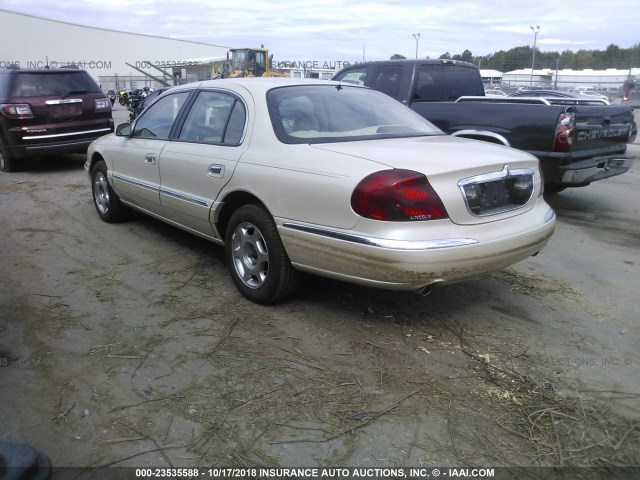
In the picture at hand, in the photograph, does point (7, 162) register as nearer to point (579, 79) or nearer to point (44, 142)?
point (44, 142)

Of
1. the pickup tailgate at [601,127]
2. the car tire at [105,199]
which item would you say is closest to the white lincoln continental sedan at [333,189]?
the car tire at [105,199]

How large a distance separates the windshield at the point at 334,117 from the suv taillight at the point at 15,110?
667 cm

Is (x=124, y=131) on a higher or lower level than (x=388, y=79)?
lower

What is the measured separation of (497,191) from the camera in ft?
11.6

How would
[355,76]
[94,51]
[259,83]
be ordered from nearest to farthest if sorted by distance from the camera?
[259,83]
[355,76]
[94,51]

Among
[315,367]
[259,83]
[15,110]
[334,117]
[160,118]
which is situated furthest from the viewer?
[15,110]

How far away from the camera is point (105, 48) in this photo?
65250mm

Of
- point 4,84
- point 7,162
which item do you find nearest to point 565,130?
point 4,84

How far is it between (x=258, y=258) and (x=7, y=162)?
7884 mm

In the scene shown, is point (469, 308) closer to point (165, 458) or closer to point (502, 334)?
point (502, 334)

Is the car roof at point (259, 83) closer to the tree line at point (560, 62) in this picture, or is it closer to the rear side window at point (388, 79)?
the rear side window at point (388, 79)

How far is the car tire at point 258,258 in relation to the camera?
12.3 ft

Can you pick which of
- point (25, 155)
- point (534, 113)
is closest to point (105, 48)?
point (25, 155)

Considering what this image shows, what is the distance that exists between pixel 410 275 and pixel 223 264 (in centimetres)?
227
